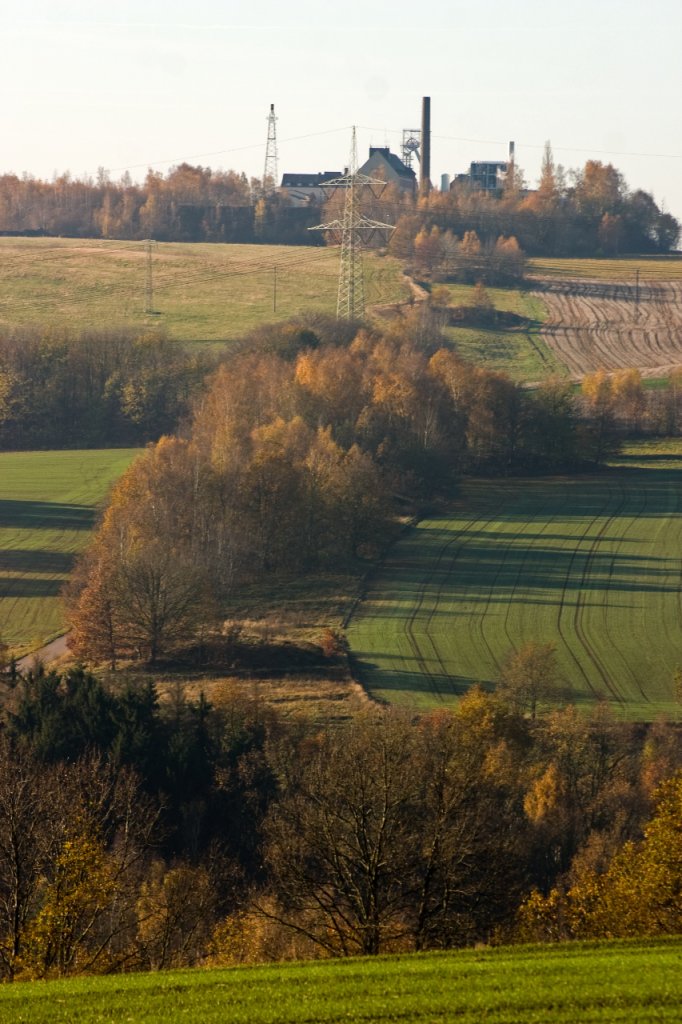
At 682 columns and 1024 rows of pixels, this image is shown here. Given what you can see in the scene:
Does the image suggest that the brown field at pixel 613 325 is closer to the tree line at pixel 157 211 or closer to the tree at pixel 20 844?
the tree line at pixel 157 211

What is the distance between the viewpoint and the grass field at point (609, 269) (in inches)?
4471

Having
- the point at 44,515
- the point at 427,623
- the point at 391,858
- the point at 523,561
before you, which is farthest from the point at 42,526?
the point at 391,858

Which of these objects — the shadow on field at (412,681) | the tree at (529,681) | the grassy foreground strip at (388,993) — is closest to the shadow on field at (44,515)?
the shadow on field at (412,681)

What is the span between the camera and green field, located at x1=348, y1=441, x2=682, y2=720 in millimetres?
41062

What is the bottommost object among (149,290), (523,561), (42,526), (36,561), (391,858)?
(36,561)

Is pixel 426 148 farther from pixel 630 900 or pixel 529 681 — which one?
pixel 630 900

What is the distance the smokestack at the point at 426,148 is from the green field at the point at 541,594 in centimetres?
8212

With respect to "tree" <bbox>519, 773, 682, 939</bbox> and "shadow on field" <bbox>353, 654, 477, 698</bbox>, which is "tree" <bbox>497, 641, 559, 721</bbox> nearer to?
"shadow on field" <bbox>353, 654, 477, 698</bbox>

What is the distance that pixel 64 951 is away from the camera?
1809 cm

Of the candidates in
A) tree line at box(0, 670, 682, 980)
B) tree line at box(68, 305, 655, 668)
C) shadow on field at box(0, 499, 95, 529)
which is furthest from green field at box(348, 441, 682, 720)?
shadow on field at box(0, 499, 95, 529)

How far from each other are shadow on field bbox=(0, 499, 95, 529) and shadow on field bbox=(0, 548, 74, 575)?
400 cm

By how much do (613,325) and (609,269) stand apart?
17763 millimetres

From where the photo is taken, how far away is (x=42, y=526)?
59.7m

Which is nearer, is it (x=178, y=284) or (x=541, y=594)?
(x=541, y=594)
